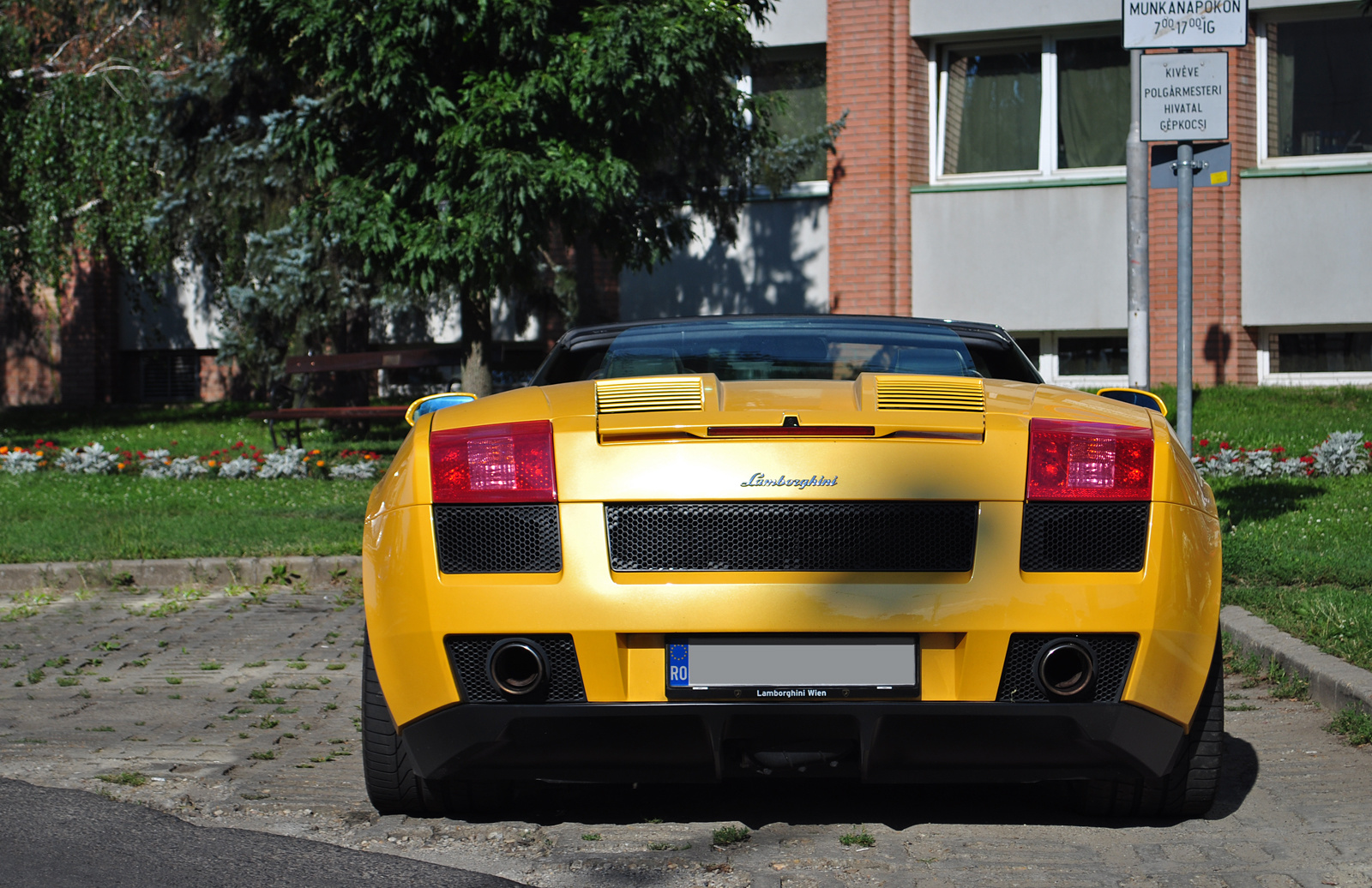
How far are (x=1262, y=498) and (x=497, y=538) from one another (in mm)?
8082

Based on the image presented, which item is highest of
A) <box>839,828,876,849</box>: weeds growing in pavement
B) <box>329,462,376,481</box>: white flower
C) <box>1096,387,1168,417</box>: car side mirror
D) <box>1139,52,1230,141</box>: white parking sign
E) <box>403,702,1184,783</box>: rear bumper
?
<box>1139,52,1230,141</box>: white parking sign

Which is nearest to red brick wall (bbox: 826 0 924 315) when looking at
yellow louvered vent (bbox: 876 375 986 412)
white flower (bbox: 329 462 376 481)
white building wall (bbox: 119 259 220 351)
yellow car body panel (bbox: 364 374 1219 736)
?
→ white flower (bbox: 329 462 376 481)

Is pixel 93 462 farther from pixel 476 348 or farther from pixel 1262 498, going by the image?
pixel 1262 498

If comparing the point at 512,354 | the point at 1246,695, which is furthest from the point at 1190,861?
the point at 512,354

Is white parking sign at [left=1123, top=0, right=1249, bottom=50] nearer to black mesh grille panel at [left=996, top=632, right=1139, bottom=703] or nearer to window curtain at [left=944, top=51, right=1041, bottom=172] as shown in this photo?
black mesh grille panel at [left=996, top=632, right=1139, bottom=703]

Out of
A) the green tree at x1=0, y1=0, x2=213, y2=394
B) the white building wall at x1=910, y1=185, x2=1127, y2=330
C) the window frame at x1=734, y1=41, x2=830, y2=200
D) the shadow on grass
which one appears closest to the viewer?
the shadow on grass

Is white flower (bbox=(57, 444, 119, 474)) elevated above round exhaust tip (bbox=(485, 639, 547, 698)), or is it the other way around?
round exhaust tip (bbox=(485, 639, 547, 698))

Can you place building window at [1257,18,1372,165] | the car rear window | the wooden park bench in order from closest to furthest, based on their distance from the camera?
the car rear window, the wooden park bench, building window at [1257,18,1372,165]

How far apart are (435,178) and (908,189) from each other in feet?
27.0

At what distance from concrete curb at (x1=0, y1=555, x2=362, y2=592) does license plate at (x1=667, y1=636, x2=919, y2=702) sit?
18.0 ft

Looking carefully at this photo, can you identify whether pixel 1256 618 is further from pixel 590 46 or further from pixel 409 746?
pixel 590 46

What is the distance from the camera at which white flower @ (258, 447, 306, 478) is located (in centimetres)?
1292

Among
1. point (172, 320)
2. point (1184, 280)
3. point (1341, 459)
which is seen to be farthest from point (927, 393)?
point (172, 320)

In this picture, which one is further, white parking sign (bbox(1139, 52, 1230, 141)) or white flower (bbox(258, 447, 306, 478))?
white flower (bbox(258, 447, 306, 478))
